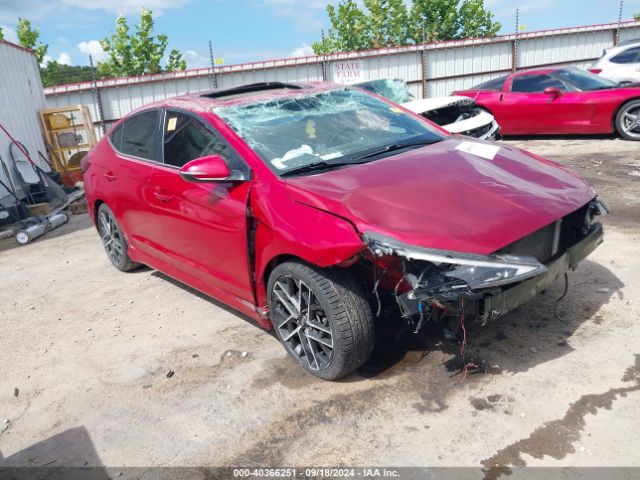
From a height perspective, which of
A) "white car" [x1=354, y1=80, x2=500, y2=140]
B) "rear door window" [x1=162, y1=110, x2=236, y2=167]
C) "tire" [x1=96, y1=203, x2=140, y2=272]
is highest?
"rear door window" [x1=162, y1=110, x2=236, y2=167]

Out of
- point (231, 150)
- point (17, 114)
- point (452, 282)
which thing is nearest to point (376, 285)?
point (452, 282)

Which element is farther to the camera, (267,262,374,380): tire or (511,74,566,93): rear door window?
(511,74,566,93): rear door window

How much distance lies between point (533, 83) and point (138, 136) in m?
8.33

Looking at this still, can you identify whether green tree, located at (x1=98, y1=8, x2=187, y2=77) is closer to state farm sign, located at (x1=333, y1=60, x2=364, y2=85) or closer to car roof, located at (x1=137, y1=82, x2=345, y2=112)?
state farm sign, located at (x1=333, y1=60, x2=364, y2=85)

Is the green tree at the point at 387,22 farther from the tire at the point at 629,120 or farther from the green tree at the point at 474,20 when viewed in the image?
the tire at the point at 629,120

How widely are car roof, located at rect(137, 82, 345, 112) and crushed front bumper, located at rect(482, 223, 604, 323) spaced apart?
2.21 meters

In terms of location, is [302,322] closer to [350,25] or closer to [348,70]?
[348,70]

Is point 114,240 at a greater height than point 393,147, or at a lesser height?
lesser

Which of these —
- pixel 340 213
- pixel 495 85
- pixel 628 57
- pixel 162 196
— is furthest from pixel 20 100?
pixel 628 57

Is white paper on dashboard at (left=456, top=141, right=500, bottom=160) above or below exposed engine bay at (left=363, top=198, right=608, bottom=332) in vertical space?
above

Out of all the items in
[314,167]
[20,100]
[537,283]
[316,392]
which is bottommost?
[316,392]

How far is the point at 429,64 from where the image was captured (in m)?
17.3

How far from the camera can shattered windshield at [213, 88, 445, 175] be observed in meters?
3.41

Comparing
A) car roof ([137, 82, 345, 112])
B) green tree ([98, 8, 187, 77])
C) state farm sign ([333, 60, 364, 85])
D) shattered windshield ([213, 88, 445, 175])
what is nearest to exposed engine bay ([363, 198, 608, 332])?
shattered windshield ([213, 88, 445, 175])
